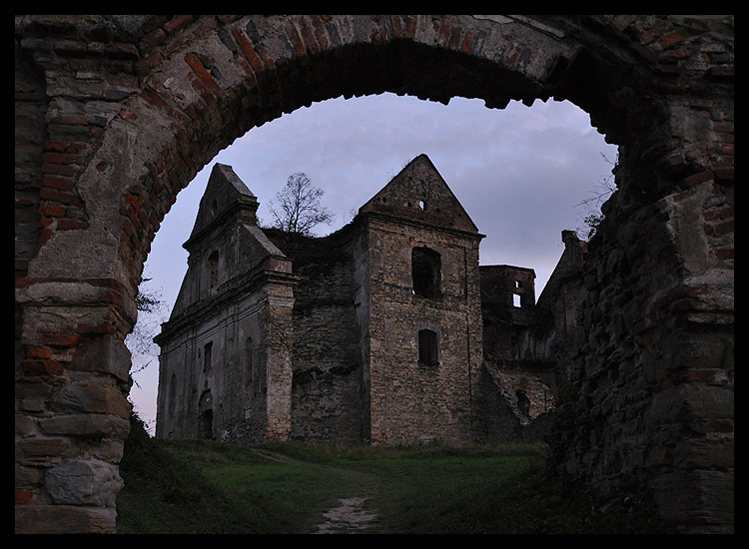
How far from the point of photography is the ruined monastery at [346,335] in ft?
69.6

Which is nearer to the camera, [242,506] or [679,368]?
[679,368]

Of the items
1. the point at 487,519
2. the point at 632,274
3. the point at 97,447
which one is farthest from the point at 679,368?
the point at 97,447

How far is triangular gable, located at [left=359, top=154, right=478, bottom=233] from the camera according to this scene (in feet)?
78.6

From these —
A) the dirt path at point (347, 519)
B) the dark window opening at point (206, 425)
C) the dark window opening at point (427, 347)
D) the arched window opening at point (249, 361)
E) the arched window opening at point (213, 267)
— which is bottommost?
the dirt path at point (347, 519)

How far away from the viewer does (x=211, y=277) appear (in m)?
24.9

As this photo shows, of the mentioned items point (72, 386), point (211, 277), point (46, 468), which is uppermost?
point (211, 277)

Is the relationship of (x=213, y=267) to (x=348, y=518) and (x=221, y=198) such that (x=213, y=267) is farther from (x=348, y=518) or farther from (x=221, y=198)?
(x=348, y=518)

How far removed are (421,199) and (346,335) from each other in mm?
5532

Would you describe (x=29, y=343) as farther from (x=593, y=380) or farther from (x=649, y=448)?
(x=593, y=380)

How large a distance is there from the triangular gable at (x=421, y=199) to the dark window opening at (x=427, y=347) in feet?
12.5

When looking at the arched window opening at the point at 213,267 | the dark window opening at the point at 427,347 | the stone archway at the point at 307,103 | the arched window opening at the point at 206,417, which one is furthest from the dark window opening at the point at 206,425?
the stone archway at the point at 307,103

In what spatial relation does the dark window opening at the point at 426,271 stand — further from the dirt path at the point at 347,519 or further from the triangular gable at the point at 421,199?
the dirt path at the point at 347,519

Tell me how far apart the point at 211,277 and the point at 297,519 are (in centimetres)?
1705

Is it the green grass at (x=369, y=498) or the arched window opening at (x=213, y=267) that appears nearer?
the green grass at (x=369, y=498)
